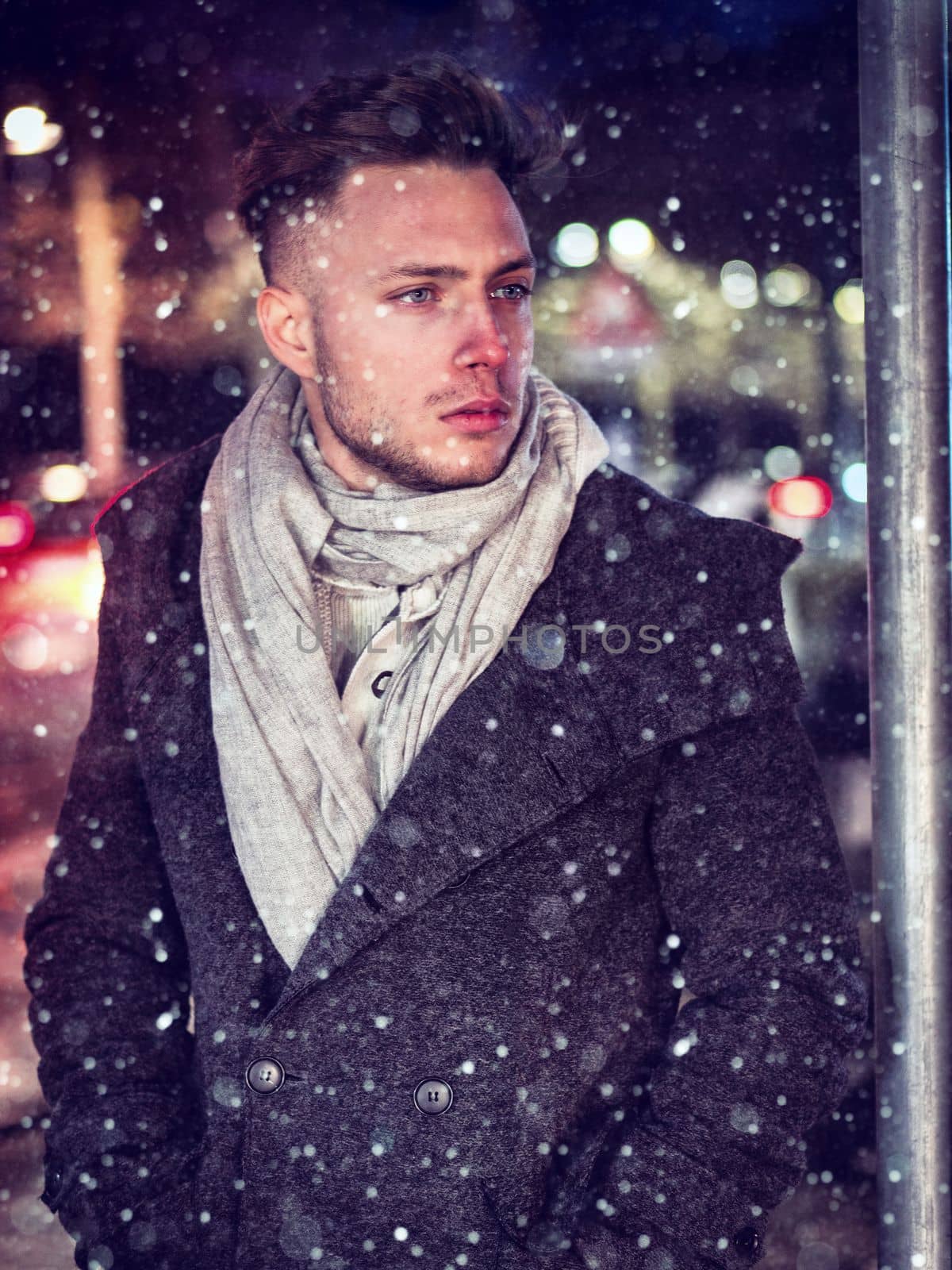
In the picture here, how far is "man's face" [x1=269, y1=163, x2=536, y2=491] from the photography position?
1329mm

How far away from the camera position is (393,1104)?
1.26m

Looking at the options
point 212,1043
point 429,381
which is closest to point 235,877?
point 212,1043

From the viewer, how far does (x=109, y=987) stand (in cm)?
Result: 142

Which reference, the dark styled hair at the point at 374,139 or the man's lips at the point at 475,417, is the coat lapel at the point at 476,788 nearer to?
the man's lips at the point at 475,417

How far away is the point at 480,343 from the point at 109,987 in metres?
0.88

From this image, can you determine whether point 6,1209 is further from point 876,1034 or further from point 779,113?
point 779,113

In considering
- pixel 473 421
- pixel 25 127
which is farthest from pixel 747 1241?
pixel 25 127

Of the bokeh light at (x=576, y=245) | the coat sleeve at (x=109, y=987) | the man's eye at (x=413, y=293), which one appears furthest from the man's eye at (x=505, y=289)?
the coat sleeve at (x=109, y=987)

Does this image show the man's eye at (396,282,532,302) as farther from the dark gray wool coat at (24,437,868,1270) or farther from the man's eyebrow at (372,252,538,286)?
the dark gray wool coat at (24,437,868,1270)

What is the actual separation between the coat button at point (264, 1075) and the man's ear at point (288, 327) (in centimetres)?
79

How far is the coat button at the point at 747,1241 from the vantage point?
3.86ft

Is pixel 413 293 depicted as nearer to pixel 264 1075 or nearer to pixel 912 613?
pixel 912 613

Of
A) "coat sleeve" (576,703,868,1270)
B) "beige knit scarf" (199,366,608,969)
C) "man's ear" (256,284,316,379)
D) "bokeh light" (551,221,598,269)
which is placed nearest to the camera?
"coat sleeve" (576,703,868,1270)

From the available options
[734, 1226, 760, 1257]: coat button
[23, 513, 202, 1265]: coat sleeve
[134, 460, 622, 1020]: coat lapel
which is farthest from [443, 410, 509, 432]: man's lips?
[734, 1226, 760, 1257]: coat button
